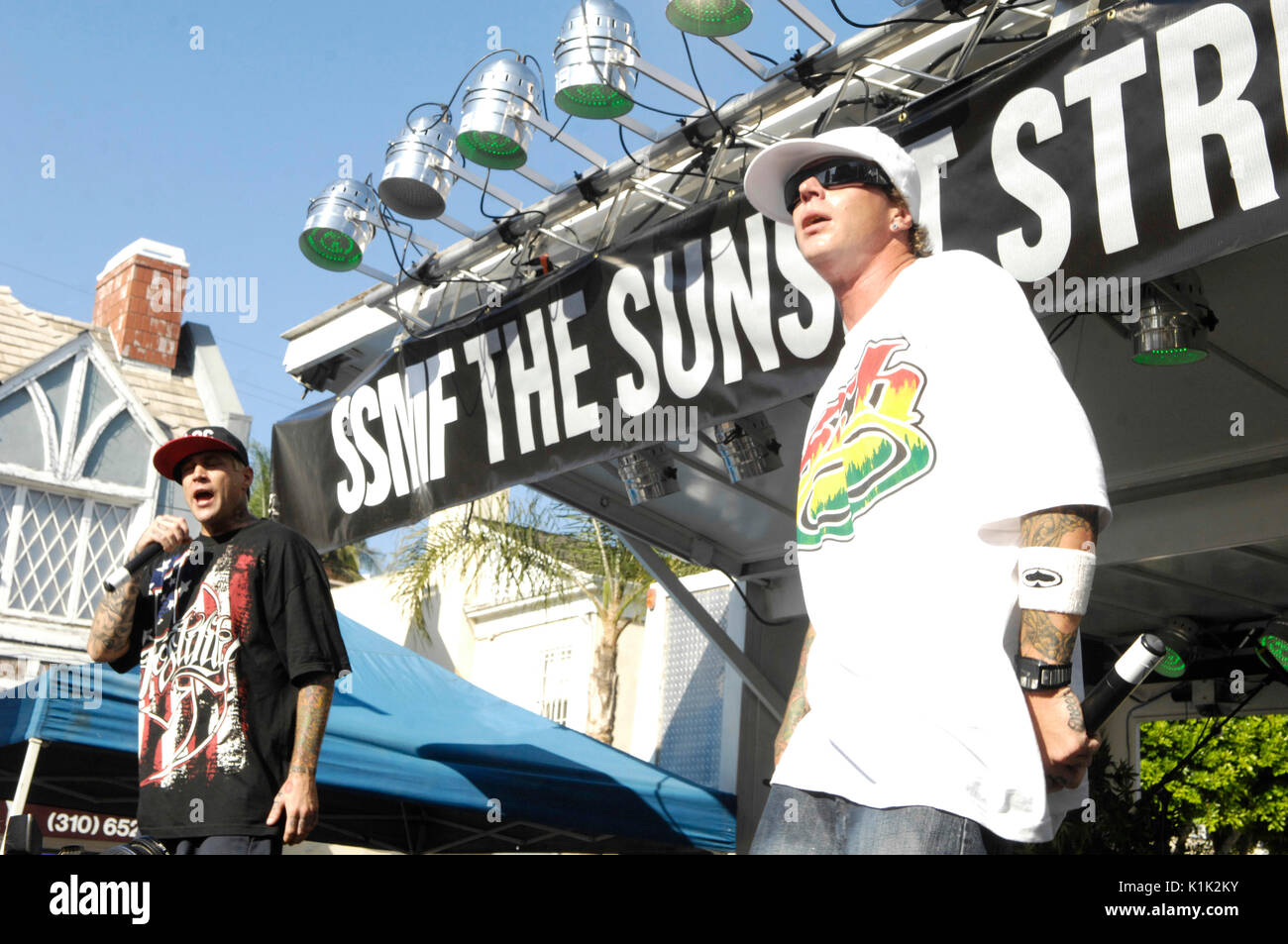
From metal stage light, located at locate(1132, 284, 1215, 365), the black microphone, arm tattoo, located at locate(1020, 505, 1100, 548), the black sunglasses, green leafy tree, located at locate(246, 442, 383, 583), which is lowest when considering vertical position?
arm tattoo, located at locate(1020, 505, 1100, 548)

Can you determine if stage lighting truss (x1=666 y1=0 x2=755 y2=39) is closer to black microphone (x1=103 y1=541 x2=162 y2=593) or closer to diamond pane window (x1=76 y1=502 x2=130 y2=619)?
black microphone (x1=103 y1=541 x2=162 y2=593)

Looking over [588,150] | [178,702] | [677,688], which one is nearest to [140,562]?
[178,702]

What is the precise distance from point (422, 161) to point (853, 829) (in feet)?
16.3

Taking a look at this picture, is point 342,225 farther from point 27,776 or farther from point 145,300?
point 145,300

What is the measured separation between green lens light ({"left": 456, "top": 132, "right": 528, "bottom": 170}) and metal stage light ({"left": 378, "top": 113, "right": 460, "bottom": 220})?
0.52 ft

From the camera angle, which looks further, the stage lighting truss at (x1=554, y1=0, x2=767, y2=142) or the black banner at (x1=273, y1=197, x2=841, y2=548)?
the stage lighting truss at (x1=554, y1=0, x2=767, y2=142)

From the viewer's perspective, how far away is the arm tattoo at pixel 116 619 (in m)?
3.62

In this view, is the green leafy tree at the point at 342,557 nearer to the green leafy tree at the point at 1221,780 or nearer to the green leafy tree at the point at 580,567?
the green leafy tree at the point at 580,567

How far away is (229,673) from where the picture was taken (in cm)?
334

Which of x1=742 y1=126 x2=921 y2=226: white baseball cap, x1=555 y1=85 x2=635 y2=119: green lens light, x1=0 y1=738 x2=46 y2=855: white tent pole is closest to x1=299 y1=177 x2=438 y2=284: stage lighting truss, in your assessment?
x1=555 y1=85 x2=635 y2=119: green lens light

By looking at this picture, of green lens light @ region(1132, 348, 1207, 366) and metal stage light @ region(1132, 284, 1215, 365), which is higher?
metal stage light @ region(1132, 284, 1215, 365)

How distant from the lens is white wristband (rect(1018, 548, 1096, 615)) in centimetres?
174
